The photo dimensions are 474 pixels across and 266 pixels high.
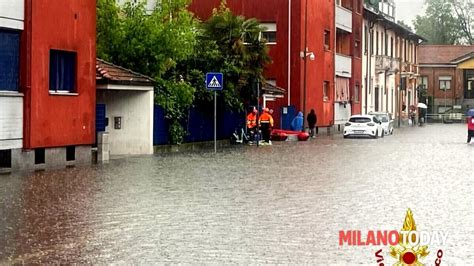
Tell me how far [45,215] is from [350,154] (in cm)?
1953

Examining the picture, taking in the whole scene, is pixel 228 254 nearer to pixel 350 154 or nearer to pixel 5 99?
pixel 5 99

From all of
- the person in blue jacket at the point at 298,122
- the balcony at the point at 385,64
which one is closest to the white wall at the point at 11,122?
the person in blue jacket at the point at 298,122

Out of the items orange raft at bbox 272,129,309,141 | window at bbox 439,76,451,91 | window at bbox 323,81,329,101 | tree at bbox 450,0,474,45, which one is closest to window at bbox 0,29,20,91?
orange raft at bbox 272,129,309,141

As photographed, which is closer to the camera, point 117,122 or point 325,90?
point 117,122

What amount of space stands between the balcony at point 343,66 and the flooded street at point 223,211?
36.0 m

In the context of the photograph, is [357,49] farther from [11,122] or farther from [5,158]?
[5,158]

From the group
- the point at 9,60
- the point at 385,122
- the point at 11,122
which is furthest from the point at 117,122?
the point at 385,122

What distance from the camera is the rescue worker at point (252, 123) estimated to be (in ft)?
131

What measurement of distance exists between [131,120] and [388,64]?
157ft

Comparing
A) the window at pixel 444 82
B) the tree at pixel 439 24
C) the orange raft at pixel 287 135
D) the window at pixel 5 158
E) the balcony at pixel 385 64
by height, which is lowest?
the window at pixel 5 158

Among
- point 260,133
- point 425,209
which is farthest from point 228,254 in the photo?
point 260,133

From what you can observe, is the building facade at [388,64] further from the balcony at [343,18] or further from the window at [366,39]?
the balcony at [343,18]

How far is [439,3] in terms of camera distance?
12444cm

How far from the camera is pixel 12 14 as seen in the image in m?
22.3
